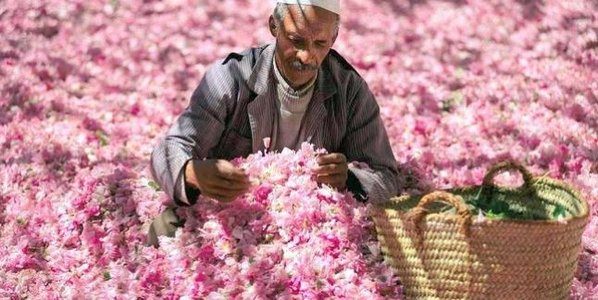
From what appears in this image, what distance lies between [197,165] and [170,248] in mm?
469

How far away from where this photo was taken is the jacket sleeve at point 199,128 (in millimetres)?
4088

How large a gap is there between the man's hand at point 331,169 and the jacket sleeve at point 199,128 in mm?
580

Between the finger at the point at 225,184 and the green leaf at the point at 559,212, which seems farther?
the green leaf at the point at 559,212

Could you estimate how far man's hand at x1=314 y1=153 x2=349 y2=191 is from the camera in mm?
4055

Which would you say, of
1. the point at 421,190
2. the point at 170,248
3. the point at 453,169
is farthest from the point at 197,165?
the point at 453,169

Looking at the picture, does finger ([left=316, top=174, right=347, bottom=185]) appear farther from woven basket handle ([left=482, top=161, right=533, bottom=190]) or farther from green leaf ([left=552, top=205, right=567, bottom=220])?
green leaf ([left=552, top=205, right=567, bottom=220])

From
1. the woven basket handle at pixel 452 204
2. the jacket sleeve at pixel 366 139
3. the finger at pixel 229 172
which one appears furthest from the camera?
the jacket sleeve at pixel 366 139

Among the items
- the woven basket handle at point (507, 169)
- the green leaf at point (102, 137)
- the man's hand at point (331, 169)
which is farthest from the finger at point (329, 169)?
the green leaf at point (102, 137)

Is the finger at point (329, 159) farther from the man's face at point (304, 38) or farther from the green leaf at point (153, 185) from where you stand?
the green leaf at point (153, 185)

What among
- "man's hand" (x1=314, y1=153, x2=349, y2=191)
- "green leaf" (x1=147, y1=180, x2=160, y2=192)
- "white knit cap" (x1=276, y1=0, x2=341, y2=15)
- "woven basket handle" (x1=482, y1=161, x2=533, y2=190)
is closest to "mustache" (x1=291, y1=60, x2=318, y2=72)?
"white knit cap" (x1=276, y1=0, x2=341, y2=15)

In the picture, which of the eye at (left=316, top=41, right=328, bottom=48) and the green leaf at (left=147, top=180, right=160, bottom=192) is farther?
the green leaf at (left=147, top=180, right=160, bottom=192)

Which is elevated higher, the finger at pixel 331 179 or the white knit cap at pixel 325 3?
the white knit cap at pixel 325 3

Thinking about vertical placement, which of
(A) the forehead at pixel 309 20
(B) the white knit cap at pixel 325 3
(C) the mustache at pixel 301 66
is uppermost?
(B) the white knit cap at pixel 325 3

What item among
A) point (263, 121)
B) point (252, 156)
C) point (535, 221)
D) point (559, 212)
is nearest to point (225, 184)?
point (252, 156)
